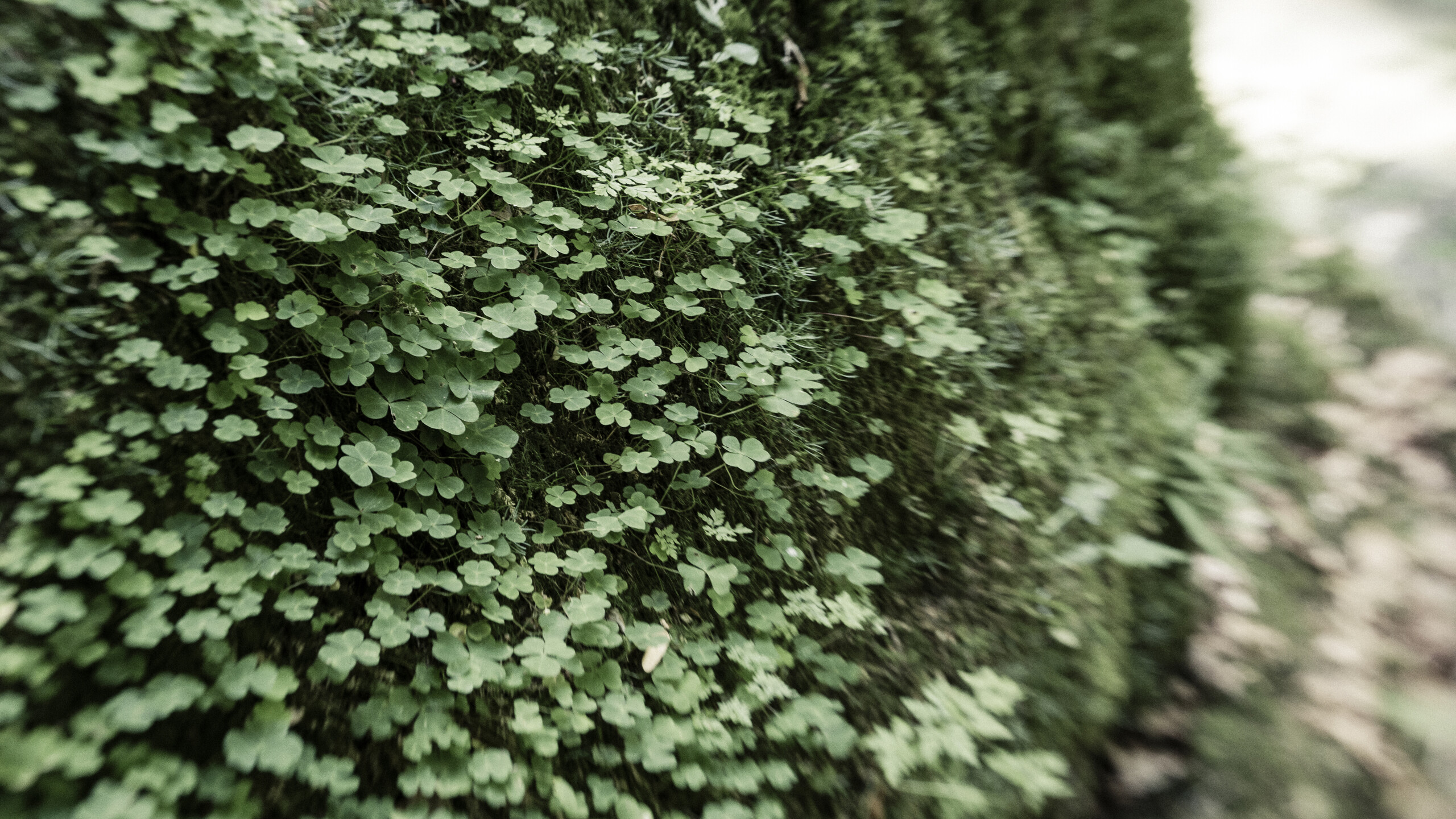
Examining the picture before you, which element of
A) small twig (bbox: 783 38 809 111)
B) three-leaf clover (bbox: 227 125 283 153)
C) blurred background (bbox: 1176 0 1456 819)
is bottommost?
blurred background (bbox: 1176 0 1456 819)

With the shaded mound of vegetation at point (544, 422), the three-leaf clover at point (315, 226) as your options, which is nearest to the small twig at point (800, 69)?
the shaded mound of vegetation at point (544, 422)

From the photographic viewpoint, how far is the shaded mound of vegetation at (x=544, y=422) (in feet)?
4.09

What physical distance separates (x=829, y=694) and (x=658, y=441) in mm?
931

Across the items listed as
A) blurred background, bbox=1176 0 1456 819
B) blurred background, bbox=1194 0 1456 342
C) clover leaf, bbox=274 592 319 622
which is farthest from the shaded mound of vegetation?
blurred background, bbox=1194 0 1456 342

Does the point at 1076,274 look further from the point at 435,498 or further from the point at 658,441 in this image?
the point at 435,498

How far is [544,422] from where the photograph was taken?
1.75 metres

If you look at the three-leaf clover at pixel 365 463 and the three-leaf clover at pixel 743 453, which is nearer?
the three-leaf clover at pixel 365 463

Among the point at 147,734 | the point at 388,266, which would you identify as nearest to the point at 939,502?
the point at 388,266

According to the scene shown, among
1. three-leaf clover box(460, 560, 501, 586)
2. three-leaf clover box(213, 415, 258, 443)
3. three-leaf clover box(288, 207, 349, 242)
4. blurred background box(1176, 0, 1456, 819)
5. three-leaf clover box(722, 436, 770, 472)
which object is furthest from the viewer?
blurred background box(1176, 0, 1456, 819)

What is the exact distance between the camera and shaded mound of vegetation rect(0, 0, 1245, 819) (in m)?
1.25

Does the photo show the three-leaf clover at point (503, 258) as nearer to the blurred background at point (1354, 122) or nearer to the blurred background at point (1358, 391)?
the blurred background at point (1358, 391)

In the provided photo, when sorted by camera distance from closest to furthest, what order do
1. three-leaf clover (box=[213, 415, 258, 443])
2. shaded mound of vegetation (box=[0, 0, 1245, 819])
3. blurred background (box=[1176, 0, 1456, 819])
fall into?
shaded mound of vegetation (box=[0, 0, 1245, 819]) → three-leaf clover (box=[213, 415, 258, 443]) → blurred background (box=[1176, 0, 1456, 819])

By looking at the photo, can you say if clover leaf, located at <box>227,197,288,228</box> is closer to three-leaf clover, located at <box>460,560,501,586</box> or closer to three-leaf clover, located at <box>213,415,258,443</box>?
three-leaf clover, located at <box>213,415,258,443</box>

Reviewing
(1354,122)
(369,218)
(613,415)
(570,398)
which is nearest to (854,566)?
(613,415)
